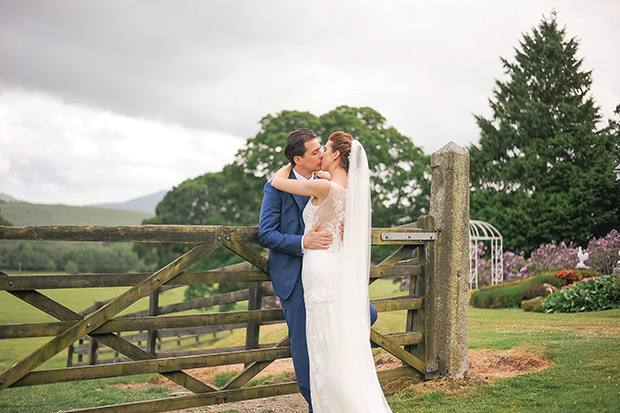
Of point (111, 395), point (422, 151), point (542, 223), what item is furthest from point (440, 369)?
point (422, 151)

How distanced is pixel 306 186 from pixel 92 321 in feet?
6.82

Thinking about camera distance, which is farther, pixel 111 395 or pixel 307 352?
pixel 111 395

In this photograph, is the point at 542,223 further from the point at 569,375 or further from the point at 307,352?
the point at 307,352

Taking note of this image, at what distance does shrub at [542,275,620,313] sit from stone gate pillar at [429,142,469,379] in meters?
7.07

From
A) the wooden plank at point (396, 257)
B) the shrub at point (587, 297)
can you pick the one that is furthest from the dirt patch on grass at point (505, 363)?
the shrub at point (587, 297)

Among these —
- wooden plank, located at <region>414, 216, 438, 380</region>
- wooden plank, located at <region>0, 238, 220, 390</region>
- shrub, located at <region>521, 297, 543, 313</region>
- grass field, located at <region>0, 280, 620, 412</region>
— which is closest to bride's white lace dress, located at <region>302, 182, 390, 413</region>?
wooden plank, located at <region>0, 238, 220, 390</region>

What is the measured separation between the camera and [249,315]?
534 cm

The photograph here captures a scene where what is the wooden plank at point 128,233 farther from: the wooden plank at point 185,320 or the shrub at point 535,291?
the shrub at point 535,291

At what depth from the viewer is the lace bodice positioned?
15.7 feet

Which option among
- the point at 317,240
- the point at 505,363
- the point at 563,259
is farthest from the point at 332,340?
the point at 563,259

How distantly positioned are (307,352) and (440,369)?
91.1 inches

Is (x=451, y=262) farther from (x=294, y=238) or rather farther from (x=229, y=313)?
(x=229, y=313)

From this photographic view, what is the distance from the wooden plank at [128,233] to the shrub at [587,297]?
32.0ft

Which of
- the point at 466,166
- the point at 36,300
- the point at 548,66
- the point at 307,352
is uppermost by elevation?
the point at 548,66
